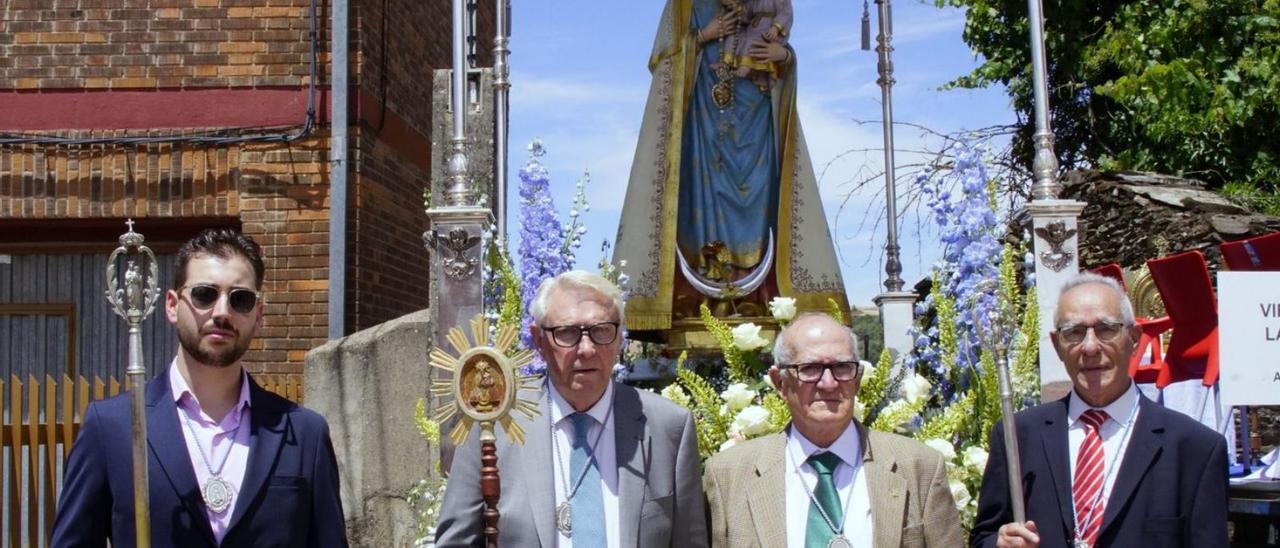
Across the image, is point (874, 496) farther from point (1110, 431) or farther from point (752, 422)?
point (752, 422)

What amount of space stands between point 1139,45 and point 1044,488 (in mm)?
8802

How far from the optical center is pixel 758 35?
7234mm

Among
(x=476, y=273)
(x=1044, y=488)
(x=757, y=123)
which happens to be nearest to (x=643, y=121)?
Answer: (x=757, y=123)

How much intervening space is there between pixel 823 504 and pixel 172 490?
1606 millimetres

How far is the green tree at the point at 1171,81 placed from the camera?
10.5 metres

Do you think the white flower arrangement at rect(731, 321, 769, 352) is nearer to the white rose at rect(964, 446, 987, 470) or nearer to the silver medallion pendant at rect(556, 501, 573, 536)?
the white rose at rect(964, 446, 987, 470)

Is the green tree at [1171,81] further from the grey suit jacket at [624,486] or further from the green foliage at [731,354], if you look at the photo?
the grey suit jacket at [624,486]

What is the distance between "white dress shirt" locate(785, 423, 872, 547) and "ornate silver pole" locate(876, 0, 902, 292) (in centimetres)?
421

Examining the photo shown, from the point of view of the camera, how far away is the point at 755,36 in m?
7.23

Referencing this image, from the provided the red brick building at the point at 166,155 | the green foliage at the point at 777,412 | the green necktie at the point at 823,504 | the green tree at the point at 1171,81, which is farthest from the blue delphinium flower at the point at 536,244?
the green tree at the point at 1171,81

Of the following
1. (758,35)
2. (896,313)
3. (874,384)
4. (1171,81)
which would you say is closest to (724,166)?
(758,35)

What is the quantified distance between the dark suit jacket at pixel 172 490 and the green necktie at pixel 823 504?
3.92 feet

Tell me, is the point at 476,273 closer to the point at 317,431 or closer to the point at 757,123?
the point at 757,123

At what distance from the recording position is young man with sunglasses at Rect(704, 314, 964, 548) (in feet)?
10.8
